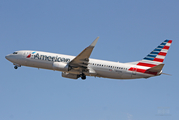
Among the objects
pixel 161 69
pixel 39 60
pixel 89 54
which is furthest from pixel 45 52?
pixel 161 69

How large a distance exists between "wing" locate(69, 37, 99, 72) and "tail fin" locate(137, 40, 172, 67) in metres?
12.3

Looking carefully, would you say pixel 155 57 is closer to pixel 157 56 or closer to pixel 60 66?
pixel 157 56

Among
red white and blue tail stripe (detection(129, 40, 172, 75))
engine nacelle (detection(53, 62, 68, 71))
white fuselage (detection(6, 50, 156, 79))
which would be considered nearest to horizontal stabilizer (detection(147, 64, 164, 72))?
white fuselage (detection(6, 50, 156, 79))

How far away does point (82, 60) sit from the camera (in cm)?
5188

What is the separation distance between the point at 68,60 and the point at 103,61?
7.44 meters

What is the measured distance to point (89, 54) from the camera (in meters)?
50.5

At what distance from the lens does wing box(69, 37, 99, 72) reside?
49.0 m

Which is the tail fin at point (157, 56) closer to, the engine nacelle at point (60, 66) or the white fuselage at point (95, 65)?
the white fuselage at point (95, 65)

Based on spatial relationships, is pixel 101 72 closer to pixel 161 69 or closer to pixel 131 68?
pixel 131 68

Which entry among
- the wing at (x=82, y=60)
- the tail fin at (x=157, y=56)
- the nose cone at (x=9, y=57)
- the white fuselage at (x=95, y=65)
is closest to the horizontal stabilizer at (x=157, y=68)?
the white fuselage at (x=95, y=65)

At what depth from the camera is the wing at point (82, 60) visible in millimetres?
49000

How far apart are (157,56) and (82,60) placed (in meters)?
17.4

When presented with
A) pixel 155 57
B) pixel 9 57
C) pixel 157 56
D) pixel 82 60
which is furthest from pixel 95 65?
pixel 9 57

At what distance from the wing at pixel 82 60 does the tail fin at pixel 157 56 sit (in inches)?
482
